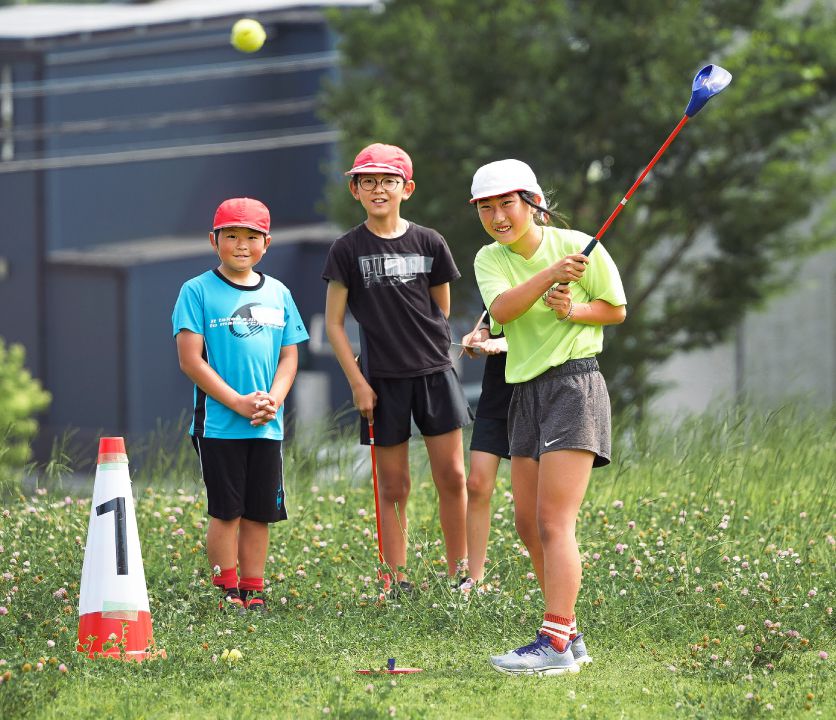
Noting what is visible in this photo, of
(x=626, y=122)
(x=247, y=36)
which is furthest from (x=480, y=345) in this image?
(x=626, y=122)

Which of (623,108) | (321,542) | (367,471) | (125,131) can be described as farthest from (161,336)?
(321,542)

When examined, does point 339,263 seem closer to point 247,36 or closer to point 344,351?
point 344,351

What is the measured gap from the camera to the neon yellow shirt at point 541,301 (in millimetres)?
4922

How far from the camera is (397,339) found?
19.3 ft

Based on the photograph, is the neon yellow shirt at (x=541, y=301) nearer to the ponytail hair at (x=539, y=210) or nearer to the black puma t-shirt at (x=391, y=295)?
the ponytail hair at (x=539, y=210)

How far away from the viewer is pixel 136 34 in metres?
27.5

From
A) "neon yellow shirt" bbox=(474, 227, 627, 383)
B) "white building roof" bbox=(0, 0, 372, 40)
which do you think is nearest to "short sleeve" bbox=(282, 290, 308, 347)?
"neon yellow shirt" bbox=(474, 227, 627, 383)

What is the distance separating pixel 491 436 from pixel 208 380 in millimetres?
1172

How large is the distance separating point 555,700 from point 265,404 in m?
1.78

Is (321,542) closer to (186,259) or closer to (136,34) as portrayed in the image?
(186,259)

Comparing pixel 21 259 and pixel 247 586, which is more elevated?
pixel 21 259

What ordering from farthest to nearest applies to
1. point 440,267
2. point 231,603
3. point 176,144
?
point 176,144 < point 440,267 < point 231,603

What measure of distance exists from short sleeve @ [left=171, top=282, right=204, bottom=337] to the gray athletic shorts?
1406mm

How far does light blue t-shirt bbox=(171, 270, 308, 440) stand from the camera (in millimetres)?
5699
